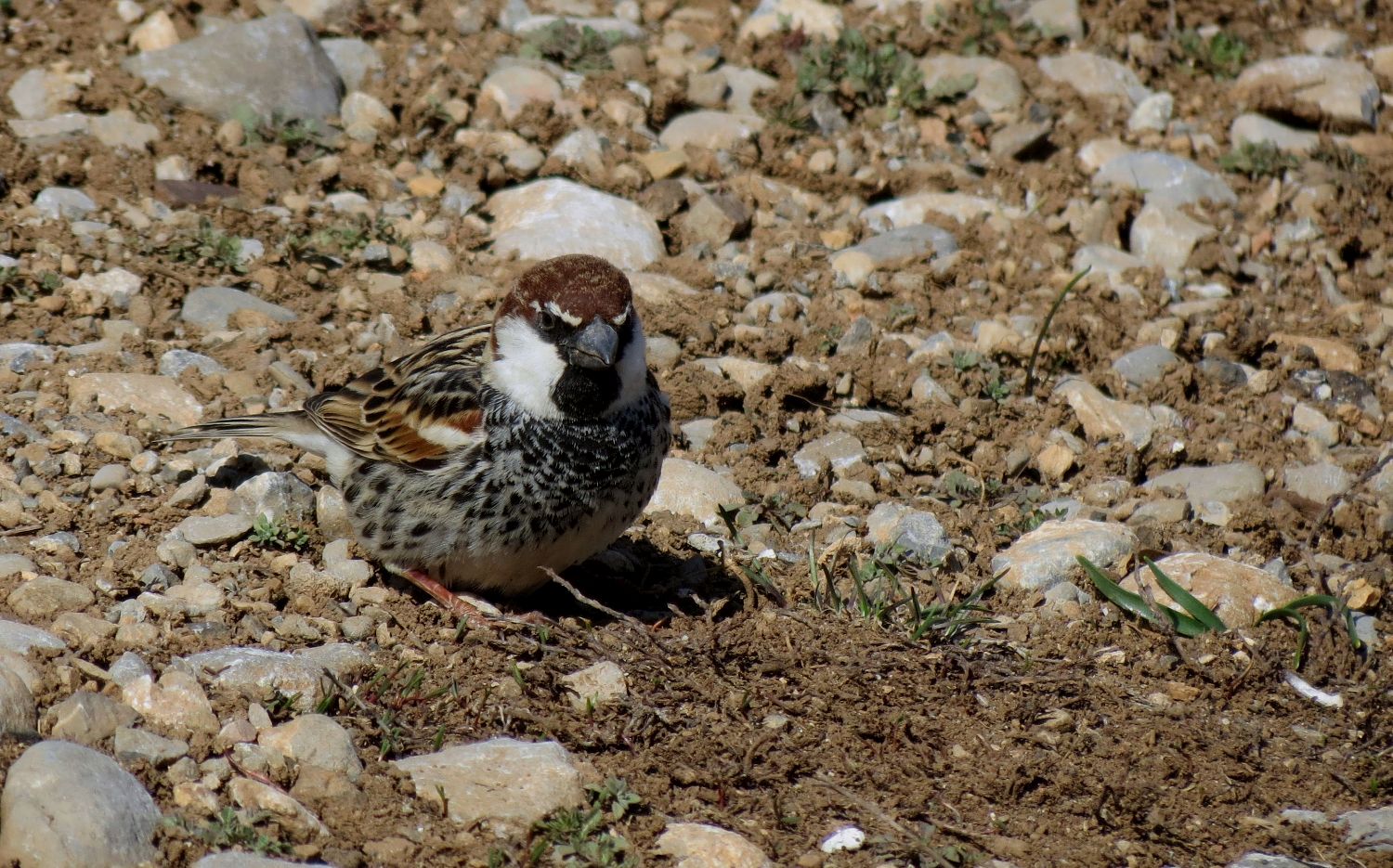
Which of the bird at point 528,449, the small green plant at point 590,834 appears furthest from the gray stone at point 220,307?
the small green plant at point 590,834

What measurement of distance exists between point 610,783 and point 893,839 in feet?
2.25

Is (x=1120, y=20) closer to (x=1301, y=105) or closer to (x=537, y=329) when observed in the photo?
(x=1301, y=105)

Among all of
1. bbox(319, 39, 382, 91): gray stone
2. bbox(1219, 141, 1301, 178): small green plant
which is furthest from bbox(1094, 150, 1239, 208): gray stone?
bbox(319, 39, 382, 91): gray stone

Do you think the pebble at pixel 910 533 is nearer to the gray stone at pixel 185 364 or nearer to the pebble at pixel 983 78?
the gray stone at pixel 185 364

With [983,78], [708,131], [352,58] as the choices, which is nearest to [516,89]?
[352,58]

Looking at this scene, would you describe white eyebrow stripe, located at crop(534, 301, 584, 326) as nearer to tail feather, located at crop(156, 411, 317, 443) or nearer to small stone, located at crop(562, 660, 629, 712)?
small stone, located at crop(562, 660, 629, 712)

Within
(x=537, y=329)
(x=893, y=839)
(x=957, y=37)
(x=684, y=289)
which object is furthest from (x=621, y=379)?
(x=957, y=37)

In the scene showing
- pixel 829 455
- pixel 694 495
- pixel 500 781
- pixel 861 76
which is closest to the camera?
pixel 500 781

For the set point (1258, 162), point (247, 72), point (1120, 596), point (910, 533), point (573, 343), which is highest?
point (573, 343)

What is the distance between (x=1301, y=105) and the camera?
788 cm

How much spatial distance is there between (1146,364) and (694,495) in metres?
2.12

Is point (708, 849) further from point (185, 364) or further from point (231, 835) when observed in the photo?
point (185, 364)

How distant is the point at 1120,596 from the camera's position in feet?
15.4

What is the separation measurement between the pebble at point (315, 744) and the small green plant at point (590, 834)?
20.0 inches
